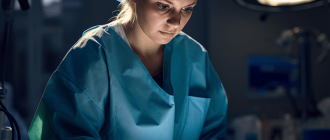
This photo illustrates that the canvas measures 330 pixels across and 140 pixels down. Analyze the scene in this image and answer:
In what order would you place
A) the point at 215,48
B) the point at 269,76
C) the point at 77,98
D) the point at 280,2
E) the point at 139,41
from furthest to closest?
the point at 269,76 → the point at 215,48 → the point at 280,2 → the point at 139,41 → the point at 77,98

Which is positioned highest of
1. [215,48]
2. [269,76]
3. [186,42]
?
[186,42]

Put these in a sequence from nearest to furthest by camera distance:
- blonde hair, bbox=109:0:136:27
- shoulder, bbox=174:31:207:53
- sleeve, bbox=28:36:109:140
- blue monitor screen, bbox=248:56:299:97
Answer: sleeve, bbox=28:36:109:140, blonde hair, bbox=109:0:136:27, shoulder, bbox=174:31:207:53, blue monitor screen, bbox=248:56:299:97

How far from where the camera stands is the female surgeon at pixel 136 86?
23.5 inches

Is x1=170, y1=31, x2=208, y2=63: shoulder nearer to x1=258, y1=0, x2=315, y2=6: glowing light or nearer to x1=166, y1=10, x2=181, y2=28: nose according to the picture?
x1=166, y1=10, x2=181, y2=28: nose

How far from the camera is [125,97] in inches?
26.3

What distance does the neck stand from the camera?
0.74 metres

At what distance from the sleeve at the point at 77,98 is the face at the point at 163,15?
133 mm

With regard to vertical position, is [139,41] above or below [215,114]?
above

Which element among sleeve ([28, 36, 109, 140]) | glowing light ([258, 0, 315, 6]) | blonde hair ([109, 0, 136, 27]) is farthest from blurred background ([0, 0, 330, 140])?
sleeve ([28, 36, 109, 140])

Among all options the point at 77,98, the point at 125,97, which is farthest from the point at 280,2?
the point at 77,98

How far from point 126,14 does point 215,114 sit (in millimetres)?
396

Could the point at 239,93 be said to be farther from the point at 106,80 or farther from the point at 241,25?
the point at 106,80

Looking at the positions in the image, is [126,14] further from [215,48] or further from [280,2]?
[215,48]

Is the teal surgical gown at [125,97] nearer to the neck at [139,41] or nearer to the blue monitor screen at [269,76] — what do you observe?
the neck at [139,41]
